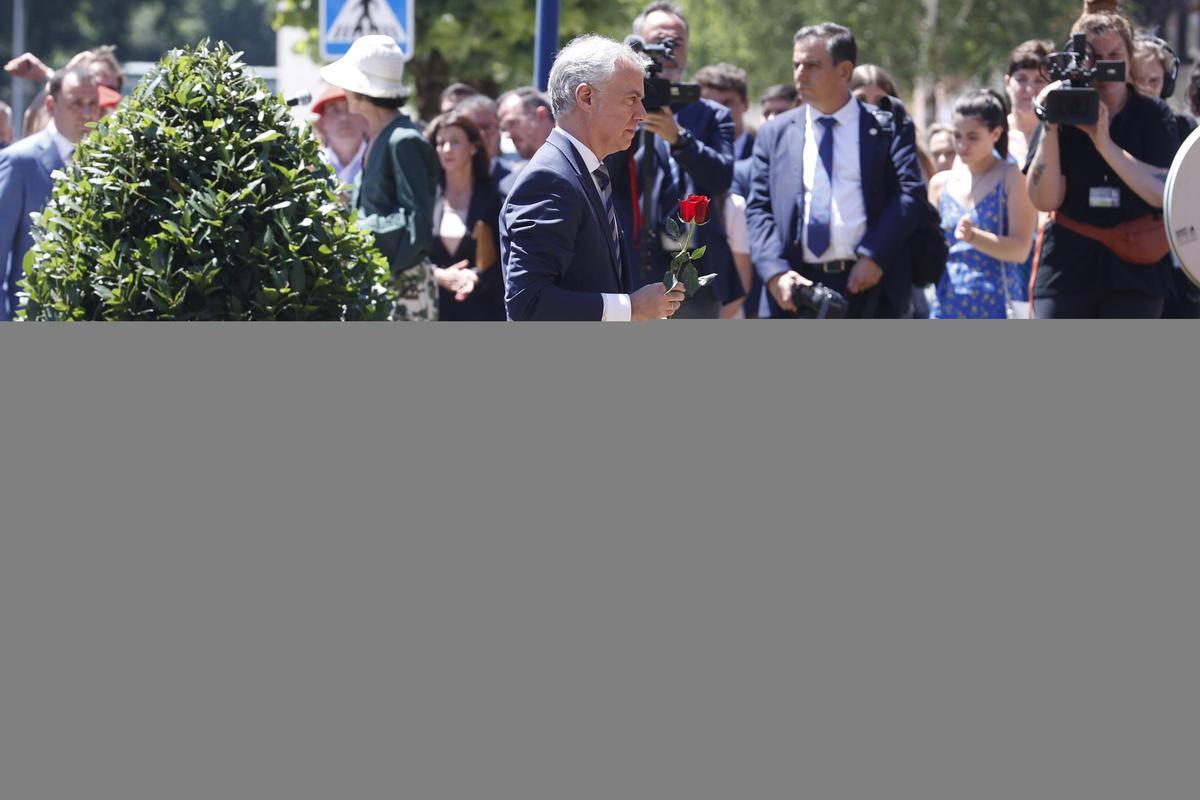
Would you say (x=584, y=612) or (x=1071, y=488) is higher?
(x=1071, y=488)

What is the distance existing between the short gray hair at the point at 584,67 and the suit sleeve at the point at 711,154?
7.50 feet

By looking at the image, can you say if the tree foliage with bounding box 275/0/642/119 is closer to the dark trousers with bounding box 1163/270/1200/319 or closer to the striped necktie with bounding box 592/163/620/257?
the dark trousers with bounding box 1163/270/1200/319

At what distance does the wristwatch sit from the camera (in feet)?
22.9

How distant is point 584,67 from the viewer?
468 cm

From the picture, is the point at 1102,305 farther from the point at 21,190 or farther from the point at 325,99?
the point at 21,190

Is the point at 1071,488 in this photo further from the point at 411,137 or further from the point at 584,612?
the point at 411,137

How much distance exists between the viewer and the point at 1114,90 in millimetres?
6750

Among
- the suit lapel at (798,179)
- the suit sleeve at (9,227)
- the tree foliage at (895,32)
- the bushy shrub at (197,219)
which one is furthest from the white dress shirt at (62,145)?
the tree foliage at (895,32)

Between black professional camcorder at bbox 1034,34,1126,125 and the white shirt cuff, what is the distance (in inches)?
97.6

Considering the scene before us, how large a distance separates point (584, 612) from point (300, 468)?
2.36 feet

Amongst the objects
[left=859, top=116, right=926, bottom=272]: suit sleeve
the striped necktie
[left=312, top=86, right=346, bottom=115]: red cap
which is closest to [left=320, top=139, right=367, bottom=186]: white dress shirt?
[left=312, top=86, right=346, bottom=115]: red cap

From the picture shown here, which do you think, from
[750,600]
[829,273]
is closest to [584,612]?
[750,600]

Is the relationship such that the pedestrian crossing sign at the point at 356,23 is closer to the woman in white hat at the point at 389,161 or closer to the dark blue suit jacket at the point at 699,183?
the woman in white hat at the point at 389,161

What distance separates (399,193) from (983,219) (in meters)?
2.56
